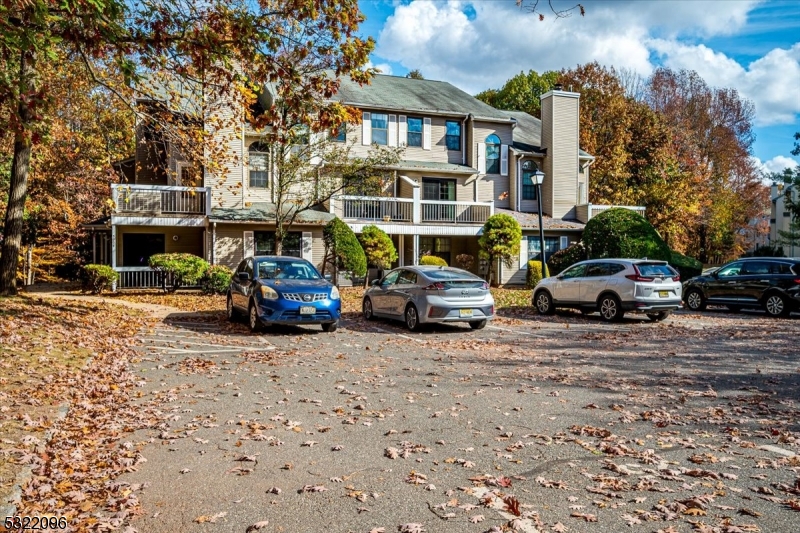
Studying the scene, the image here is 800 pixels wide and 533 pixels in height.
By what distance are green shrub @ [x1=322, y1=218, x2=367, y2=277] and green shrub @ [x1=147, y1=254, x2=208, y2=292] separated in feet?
16.0

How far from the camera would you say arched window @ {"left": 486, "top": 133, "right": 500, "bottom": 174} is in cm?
3256

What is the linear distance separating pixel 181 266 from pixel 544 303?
1293 cm

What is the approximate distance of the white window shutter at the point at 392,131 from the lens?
98.5ft

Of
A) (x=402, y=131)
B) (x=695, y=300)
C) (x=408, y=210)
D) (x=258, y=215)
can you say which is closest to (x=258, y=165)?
(x=258, y=215)

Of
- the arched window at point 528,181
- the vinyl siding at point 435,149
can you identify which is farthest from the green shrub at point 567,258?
the vinyl siding at point 435,149

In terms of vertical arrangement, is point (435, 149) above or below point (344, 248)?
above

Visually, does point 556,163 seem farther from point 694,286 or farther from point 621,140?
point 694,286

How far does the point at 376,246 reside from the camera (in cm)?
2588

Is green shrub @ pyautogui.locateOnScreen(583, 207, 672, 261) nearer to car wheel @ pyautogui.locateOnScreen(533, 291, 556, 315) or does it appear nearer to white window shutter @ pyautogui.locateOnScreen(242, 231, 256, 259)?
car wheel @ pyautogui.locateOnScreen(533, 291, 556, 315)

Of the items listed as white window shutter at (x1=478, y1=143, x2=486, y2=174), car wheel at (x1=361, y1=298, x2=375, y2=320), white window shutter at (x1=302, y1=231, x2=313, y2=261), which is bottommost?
car wheel at (x1=361, y1=298, x2=375, y2=320)

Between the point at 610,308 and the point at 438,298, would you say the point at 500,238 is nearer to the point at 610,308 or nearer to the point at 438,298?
the point at 610,308

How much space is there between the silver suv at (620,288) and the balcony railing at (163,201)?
575 inches

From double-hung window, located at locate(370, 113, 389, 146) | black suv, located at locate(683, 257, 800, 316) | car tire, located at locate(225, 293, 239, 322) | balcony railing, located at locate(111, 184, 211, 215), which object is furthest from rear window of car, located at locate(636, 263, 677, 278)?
double-hung window, located at locate(370, 113, 389, 146)

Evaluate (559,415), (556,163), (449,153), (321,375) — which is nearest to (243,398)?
(321,375)
